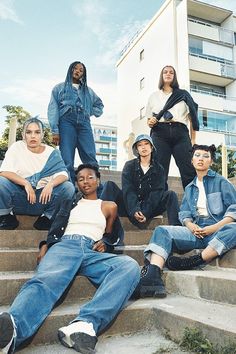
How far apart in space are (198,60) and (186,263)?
20820mm

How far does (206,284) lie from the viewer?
8.94ft

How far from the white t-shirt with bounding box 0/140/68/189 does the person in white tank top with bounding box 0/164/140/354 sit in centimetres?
60

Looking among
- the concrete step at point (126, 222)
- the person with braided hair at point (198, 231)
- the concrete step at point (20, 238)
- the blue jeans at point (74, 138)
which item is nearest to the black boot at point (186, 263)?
the person with braided hair at point (198, 231)

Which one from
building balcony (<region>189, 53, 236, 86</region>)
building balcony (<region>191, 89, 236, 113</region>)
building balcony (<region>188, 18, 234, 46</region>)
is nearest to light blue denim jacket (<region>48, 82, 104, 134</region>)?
building balcony (<region>191, 89, 236, 113</region>)

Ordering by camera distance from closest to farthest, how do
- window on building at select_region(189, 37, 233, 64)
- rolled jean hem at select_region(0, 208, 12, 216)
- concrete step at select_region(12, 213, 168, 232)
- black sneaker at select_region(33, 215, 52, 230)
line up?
rolled jean hem at select_region(0, 208, 12, 216) → black sneaker at select_region(33, 215, 52, 230) → concrete step at select_region(12, 213, 168, 232) → window on building at select_region(189, 37, 233, 64)

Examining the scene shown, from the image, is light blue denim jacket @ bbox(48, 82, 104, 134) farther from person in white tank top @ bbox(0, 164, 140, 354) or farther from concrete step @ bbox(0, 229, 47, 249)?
concrete step @ bbox(0, 229, 47, 249)

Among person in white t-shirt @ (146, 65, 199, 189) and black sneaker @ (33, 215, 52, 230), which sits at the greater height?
person in white t-shirt @ (146, 65, 199, 189)

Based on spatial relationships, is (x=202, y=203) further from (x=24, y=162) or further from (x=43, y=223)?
(x=24, y=162)

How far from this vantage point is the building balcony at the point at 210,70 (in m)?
21.6

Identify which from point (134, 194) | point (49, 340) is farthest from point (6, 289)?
point (134, 194)

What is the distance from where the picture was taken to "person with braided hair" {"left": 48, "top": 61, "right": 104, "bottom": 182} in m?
4.81

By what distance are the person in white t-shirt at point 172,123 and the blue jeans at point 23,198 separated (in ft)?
5.22

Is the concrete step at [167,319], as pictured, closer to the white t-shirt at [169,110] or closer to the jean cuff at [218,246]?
the jean cuff at [218,246]

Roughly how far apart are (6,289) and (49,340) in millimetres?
566
